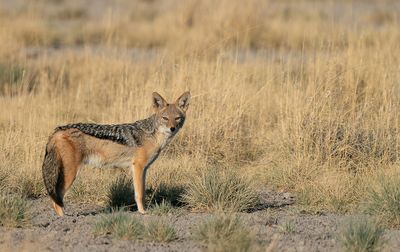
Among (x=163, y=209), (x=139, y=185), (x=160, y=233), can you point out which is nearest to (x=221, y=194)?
(x=163, y=209)

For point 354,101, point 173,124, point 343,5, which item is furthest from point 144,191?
point 343,5

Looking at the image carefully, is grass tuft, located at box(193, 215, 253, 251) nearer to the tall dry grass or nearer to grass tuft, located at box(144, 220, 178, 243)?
grass tuft, located at box(144, 220, 178, 243)

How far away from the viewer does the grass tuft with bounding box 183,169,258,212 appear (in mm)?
9195

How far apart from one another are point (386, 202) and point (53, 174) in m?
3.30

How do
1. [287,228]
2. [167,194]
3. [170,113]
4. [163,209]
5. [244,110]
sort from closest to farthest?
[287,228], [163,209], [170,113], [167,194], [244,110]

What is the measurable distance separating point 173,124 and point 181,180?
1222 mm

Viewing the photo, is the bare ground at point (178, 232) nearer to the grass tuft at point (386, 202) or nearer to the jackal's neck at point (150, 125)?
the grass tuft at point (386, 202)

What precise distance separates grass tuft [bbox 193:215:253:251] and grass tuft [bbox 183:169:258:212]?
1.28m

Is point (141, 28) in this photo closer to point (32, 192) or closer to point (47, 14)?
point (47, 14)

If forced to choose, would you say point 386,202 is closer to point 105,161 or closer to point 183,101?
point 183,101

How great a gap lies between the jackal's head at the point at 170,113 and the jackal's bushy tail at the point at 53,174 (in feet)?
3.94

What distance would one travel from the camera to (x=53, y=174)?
8.70 metres

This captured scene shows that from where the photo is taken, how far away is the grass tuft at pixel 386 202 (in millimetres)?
8664

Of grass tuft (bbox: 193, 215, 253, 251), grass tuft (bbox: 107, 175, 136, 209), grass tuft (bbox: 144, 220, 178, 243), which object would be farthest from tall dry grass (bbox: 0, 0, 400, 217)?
grass tuft (bbox: 144, 220, 178, 243)
